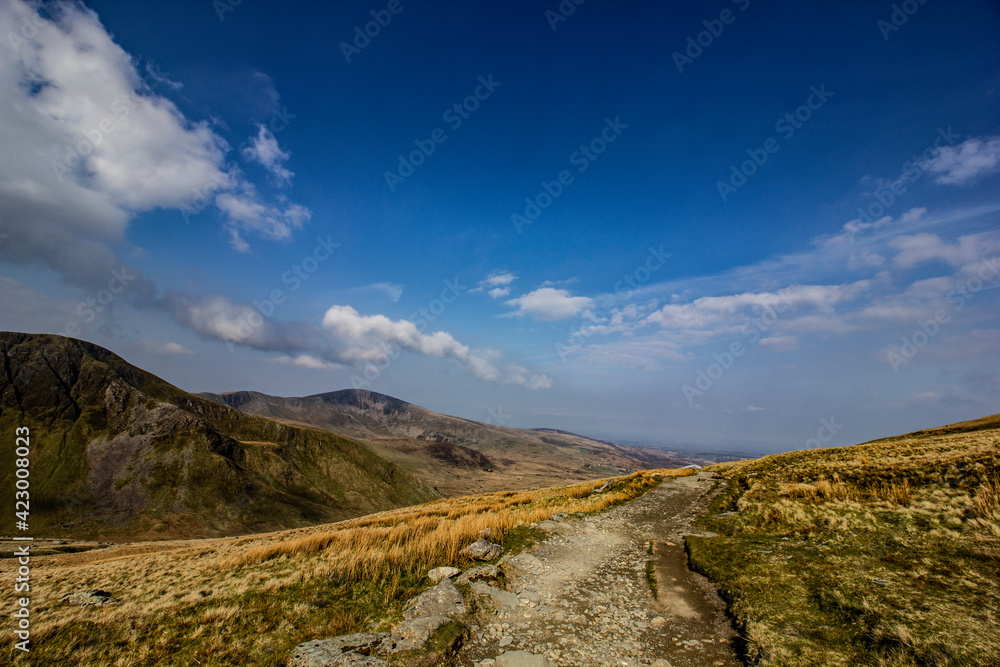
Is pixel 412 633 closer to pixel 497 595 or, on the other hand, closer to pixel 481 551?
pixel 497 595

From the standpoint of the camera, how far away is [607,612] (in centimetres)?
844

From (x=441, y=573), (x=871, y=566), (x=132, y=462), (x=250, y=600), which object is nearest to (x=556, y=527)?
(x=441, y=573)

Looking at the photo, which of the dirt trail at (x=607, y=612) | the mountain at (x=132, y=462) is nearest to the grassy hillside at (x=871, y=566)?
the dirt trail at (x=607, y=612)

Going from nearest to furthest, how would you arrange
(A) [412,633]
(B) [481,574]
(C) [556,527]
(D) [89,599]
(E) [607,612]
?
(A) [412,633]
(E) [607,612]
(B) [481,574]
(D) [89,599]
(C) [556,527]

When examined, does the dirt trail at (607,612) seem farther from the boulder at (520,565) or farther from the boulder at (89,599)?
the boulder at (89,599)

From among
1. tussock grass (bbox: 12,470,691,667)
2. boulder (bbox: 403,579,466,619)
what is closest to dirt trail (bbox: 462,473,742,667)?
boulder (bbox: 403,579,466,619)

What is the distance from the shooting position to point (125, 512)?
275ft

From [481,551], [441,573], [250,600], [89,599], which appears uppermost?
→ [481,551]

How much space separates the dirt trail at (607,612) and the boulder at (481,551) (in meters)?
0.85

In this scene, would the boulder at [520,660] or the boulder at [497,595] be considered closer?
the boulder at [520,660]

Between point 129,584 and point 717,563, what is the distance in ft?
64.0

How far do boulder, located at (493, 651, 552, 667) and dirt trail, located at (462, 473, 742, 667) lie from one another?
0.13 m

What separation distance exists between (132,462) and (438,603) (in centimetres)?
12982

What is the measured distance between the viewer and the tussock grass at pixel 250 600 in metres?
7.27
